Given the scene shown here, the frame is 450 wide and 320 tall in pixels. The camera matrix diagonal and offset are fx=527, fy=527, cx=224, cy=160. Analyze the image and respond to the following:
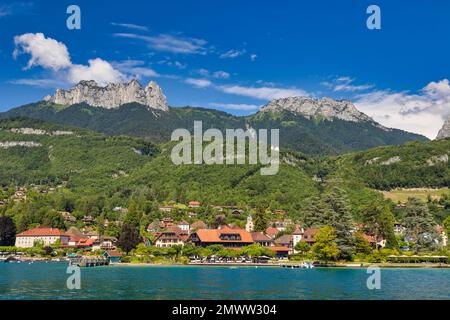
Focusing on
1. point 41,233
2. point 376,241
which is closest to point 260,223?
point 376,241

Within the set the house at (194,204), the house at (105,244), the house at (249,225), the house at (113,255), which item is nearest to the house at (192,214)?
the house at (194,204)

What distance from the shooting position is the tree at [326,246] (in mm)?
84106

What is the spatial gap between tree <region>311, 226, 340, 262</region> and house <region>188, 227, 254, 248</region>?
2013 cm

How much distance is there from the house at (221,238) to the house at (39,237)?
114ft

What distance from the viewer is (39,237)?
389ft

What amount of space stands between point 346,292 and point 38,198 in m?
131

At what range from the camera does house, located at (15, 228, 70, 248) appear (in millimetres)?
117188

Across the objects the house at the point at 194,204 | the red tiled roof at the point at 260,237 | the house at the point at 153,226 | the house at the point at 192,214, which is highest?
the house at the point at 194,204

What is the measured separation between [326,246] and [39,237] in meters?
67.4

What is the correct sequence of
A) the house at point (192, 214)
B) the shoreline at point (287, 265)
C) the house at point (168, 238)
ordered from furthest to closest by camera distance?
1. the house at point (192, 214)
2. the house at point (168, 238)
3. the shoreline at point (287, 265)

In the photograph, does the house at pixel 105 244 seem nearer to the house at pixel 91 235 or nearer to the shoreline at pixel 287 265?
the house at pixel 91 235
